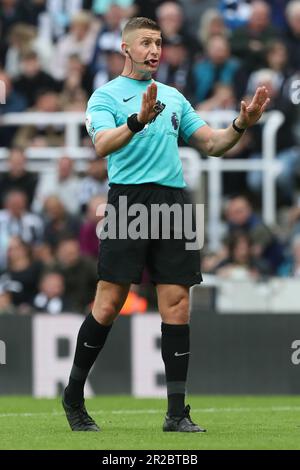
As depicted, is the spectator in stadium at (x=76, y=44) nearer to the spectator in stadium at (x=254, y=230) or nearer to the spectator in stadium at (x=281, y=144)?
the spectator in stadium at (x=281, y=144)

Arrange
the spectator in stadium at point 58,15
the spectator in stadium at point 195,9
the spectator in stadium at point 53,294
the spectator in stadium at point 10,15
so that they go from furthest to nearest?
the spectator in stadium at point 10,15
the spectator in stadium at point 58,15
the spectator in stadium at point 195,9
the spectator in stadium at point 53,294

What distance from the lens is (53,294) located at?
13.7 metres

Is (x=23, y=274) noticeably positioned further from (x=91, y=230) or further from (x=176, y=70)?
(x=176, y=70)

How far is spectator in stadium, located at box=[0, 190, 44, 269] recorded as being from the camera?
1482 centimetres

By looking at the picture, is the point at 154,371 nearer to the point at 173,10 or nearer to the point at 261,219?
the point at 261,219

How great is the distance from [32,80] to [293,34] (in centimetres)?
309

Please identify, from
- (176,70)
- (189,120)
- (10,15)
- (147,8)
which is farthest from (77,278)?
(189,120)

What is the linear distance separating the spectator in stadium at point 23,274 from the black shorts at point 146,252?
20.7ft

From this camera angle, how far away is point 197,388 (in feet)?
41.5

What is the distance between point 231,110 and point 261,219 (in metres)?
1.25

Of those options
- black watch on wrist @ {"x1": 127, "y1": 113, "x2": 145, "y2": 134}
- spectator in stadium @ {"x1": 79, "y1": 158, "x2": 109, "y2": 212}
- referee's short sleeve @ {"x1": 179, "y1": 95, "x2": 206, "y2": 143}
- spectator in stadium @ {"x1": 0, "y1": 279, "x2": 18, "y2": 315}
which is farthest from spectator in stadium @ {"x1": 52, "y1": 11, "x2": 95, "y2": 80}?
black watch on wrist @ {"x1": 127, "y1": 113, "x2": 145, "y2": 134}

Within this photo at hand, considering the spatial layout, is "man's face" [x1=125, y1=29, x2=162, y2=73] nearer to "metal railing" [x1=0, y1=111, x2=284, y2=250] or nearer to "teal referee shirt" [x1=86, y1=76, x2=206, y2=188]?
"teal referee shirt" [x1=86, y1=76, x2=206, y2=188]

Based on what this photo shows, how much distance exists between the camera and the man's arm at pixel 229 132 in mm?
7613

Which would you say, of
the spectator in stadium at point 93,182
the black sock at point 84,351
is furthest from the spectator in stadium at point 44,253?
the black sock at point 84,351
